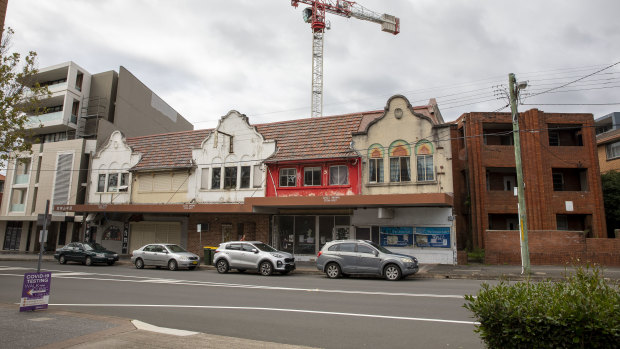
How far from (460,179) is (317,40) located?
29.3 metres

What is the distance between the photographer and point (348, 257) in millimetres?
16562

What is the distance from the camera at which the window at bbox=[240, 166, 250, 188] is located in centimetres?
2577

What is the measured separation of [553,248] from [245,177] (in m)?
17.9

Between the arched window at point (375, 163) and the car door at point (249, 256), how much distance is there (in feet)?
26.0

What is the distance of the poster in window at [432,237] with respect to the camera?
2102 cm

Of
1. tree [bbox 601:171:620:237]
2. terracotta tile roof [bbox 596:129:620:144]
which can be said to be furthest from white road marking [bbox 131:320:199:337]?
terracotta tile roof [bbox 596:129:620:144]

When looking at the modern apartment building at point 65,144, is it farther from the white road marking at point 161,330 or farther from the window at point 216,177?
the white road marking at point 161,330

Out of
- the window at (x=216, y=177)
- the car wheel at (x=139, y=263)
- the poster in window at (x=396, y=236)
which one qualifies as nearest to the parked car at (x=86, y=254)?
the car wheel at (x=139, y=263)

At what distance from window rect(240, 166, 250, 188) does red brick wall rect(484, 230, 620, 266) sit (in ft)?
47.5

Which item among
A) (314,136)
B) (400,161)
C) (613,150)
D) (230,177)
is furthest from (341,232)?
(613,150)

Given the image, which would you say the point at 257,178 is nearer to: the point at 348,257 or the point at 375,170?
the point at 375,170

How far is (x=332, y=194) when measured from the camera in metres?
23.2

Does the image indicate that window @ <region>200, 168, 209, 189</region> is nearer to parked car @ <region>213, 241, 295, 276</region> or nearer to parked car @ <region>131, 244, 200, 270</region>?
parked car @ <region>131, 244, 200, 270</region>

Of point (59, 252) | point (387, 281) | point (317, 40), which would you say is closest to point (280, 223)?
point (387, 281)
